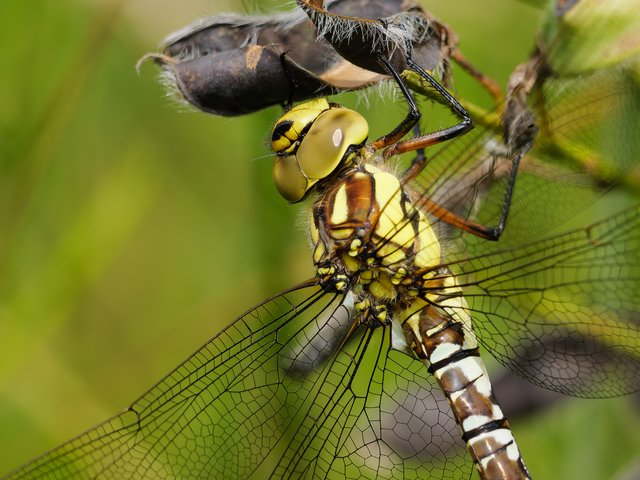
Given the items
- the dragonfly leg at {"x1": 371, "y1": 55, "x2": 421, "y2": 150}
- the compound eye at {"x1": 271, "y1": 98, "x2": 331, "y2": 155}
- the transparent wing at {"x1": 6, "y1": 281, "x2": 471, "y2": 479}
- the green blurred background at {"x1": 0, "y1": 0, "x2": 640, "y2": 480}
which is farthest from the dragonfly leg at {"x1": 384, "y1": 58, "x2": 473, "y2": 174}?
the green blurred background at {"x1": 0, "y1": 0, "x2": 640, "y2": 480}

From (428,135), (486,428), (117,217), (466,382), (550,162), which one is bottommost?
(486,428)

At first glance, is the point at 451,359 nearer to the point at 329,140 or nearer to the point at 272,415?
the point at 272,415

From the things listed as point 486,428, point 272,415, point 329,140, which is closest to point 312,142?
point 329,140

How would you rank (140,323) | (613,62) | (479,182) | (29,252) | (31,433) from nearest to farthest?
(613,62)
(479,182)
(31,433)
(29,252)
(140,323)

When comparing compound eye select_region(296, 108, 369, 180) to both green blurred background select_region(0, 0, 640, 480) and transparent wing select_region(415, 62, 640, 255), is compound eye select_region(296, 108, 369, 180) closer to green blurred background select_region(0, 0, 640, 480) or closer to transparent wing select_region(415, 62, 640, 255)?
transparent wing select_region(415, 62, 640, 255)

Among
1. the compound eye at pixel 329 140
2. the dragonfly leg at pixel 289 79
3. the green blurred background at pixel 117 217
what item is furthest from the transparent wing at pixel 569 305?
the green blurred background at pixel 117 217

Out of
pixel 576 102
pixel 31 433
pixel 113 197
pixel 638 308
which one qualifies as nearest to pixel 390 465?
pixel 638 308

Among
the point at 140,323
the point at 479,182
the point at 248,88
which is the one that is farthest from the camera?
the point at 140,323

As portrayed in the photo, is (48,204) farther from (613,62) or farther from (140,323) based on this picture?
(613,62)
